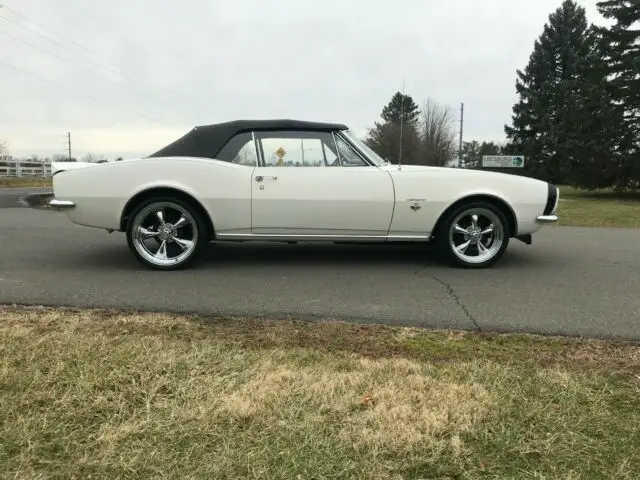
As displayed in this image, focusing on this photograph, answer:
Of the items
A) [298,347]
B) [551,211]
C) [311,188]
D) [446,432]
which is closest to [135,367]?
[298,347]

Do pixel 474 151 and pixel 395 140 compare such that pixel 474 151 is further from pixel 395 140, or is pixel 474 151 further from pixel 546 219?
pixel 546 219

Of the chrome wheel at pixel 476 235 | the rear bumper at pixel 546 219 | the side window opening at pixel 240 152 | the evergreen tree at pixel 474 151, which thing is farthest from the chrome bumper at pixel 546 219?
the evergreen tree at pixel 474 151

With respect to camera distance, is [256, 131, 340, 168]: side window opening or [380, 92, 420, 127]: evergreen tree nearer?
[256, 131, 340, 168]: side window opening

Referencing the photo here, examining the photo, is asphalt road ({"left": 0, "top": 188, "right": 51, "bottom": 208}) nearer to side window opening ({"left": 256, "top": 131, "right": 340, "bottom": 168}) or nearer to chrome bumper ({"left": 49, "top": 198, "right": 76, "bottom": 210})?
chrome bumper ({"left": 49, "top": 198, "right": 76, "bottom": 210})

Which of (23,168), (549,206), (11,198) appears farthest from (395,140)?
(549,206)

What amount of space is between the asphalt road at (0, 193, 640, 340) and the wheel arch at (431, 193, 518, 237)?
0.45 metres

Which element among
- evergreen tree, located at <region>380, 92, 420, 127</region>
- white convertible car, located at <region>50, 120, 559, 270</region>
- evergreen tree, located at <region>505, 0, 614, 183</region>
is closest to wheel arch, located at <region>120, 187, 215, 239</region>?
white convertible car, located at <region>50, 120, 559, 270</region>

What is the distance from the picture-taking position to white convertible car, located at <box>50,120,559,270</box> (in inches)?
222

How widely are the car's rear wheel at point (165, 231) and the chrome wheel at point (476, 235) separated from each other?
8.72 feet

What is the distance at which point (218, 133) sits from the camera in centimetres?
583

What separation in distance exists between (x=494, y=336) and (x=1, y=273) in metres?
4.67

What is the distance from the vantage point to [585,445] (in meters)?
2.29

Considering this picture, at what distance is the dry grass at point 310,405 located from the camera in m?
2.16

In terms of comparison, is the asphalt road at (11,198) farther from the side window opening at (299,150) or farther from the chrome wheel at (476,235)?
the chrome wheel at (476,235)
